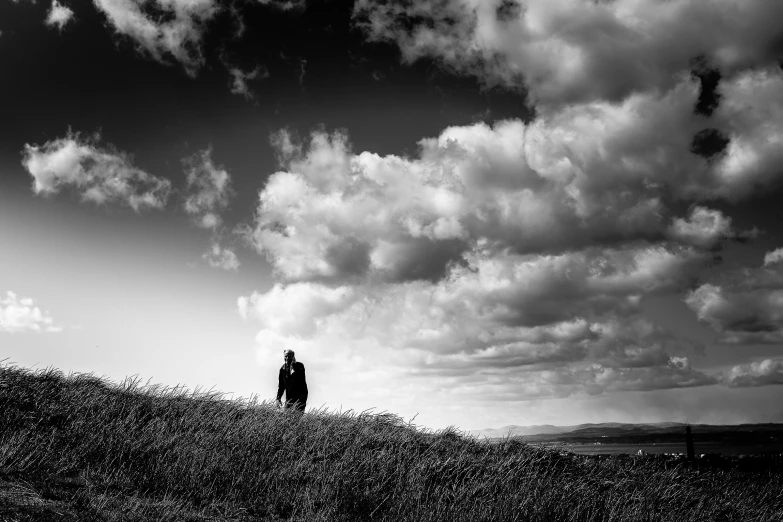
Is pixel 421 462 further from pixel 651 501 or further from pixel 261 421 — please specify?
pixel 651 501

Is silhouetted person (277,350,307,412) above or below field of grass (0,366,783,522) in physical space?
above

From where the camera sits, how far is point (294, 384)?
14820mm

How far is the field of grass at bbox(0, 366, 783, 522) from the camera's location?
25.0ft

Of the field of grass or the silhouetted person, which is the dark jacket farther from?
the field of grass

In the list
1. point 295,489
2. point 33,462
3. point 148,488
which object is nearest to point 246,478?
point 295,489

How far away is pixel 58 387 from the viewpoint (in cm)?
1223

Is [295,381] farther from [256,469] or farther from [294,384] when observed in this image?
[256,469]

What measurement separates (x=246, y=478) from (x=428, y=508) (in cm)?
329

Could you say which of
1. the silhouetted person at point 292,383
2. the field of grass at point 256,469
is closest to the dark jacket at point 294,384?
the silhouetted person at point 292,383

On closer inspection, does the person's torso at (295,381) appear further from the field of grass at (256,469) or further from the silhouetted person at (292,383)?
the field of grass at (256,469)

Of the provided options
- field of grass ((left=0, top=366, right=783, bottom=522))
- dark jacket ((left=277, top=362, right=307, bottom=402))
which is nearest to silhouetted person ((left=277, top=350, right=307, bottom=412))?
dark jacket ((left=277, top=362, right=307, bottom=402))

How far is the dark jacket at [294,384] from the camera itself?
14.8 meters

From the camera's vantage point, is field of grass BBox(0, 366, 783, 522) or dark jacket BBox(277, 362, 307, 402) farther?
dark jacket BBox(277, 362, 307, 402)

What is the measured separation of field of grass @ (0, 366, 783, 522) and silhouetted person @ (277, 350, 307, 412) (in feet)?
3.13
